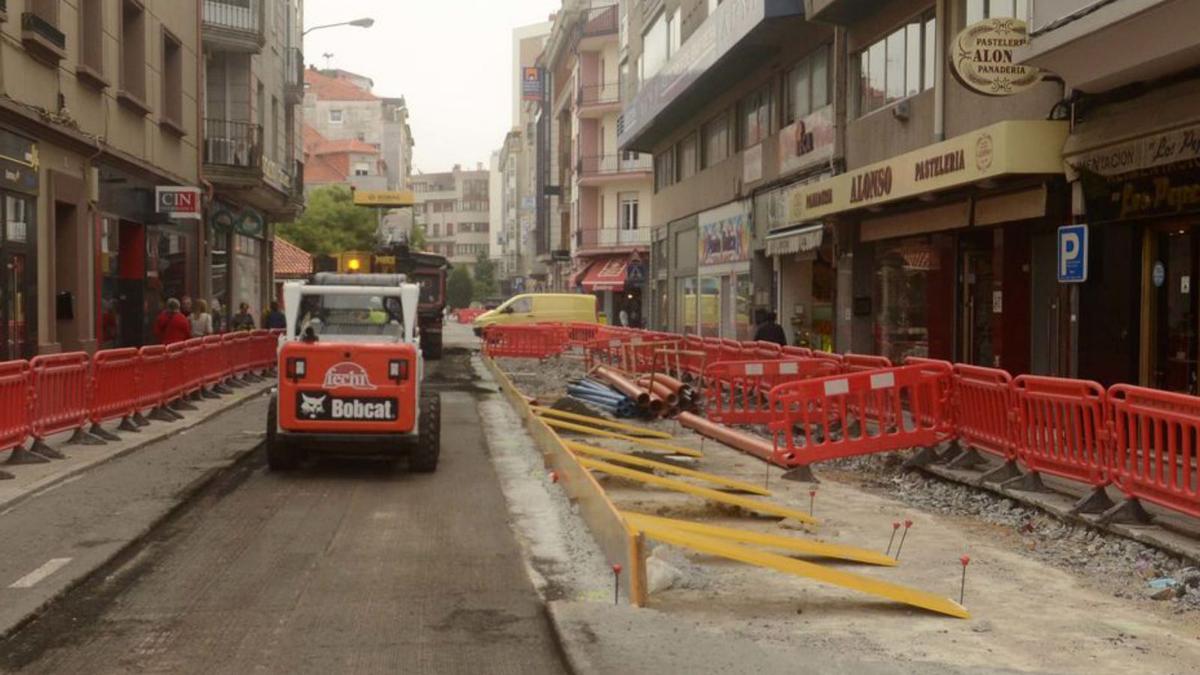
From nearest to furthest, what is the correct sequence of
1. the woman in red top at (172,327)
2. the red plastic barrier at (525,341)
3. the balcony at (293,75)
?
the woman in red top at (172,327) < the red plastic barrier at (525,341) < the balcony at (293,75)

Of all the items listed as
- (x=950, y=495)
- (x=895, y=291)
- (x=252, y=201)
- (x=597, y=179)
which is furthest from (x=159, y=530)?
(x=597, y=179)

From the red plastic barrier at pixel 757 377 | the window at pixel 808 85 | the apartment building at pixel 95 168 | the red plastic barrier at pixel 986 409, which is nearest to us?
the red plastic barrier at pixel 986 409

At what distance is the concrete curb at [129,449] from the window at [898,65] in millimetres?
11287

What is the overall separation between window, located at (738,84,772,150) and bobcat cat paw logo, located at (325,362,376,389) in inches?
695

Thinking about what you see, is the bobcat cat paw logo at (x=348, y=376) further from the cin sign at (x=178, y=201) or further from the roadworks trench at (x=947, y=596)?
the cin sign at (x=178, y=201)

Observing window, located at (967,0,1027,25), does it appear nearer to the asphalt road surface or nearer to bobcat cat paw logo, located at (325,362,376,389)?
bobcat cat paw logo, located at (325,362,376,389)

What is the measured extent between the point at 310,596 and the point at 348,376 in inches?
198

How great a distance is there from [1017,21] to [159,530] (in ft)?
35.7

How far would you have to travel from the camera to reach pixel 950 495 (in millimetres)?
11172

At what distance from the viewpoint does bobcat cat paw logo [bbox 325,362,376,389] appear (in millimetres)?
11945

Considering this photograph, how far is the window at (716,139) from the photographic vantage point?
105 ft

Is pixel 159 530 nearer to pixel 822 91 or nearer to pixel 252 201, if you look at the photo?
pixel 822 91

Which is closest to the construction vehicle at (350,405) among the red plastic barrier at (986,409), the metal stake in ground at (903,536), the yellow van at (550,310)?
the metal stake in ground at (903,536)

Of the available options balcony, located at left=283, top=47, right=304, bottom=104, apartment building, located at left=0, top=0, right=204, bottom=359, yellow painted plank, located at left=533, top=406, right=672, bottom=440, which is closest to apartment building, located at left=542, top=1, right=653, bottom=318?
balcony, located at left=283, top=47, right=304, bottom=104
